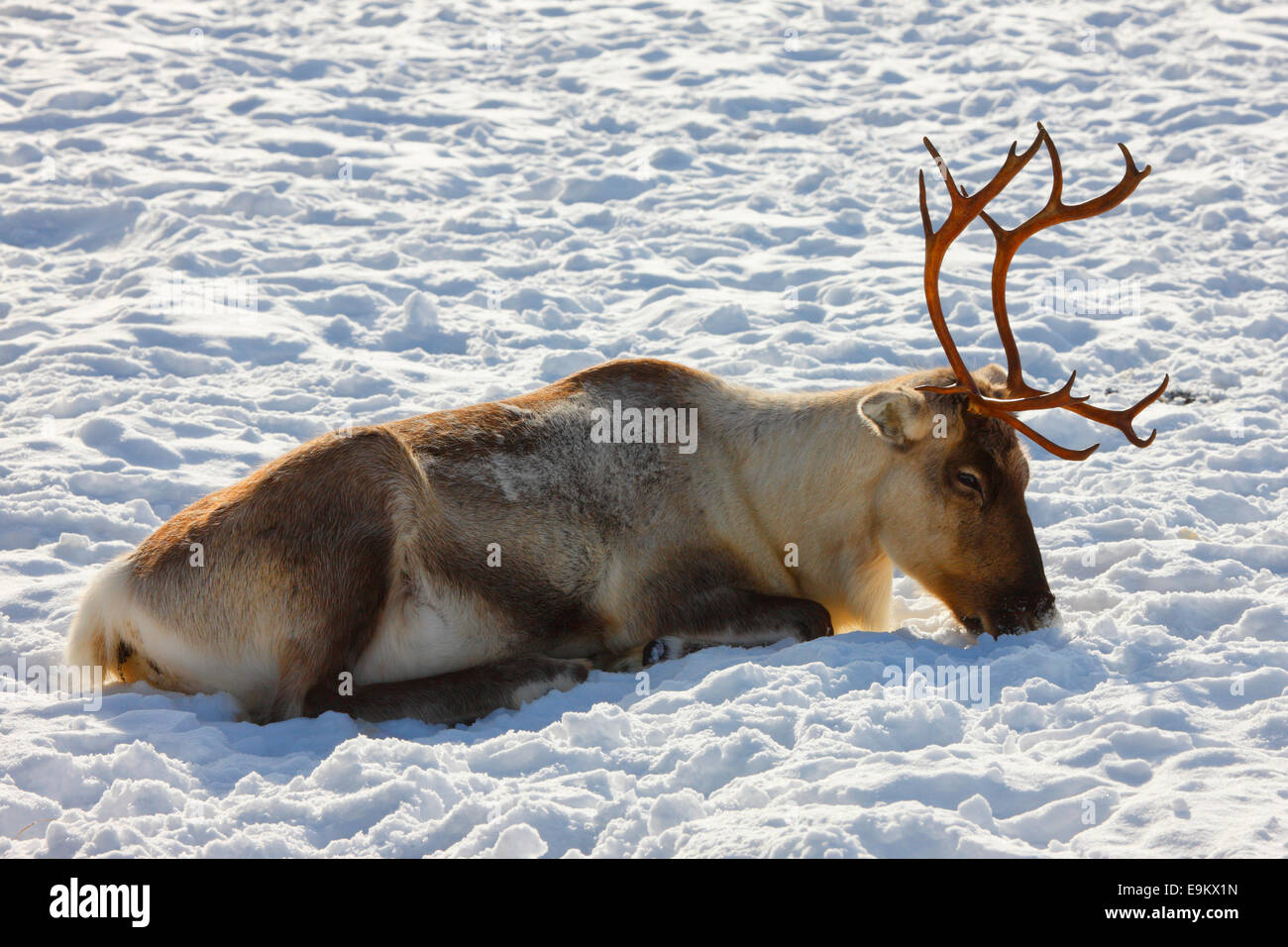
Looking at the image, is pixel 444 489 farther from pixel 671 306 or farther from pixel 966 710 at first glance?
pixel 671 306

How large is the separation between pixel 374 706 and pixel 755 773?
1421 millimetres

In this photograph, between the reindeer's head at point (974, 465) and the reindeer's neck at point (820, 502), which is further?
the reindeer's neck at point (820, 502)

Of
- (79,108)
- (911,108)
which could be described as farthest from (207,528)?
(911,108)

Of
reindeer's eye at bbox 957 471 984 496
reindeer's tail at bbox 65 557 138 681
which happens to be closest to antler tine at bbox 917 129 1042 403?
reindeer's eye at bbox 957 471 984 496

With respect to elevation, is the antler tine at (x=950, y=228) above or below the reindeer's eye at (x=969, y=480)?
above

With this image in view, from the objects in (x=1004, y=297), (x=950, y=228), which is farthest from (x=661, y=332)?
(x=1004, y=297)

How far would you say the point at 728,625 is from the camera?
15.1ft

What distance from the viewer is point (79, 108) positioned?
36.2 feet

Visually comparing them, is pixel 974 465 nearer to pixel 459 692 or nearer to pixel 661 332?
pixel 459 692

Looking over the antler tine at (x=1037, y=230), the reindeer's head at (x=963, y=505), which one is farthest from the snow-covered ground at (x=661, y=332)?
the antler tine at (x=1037, y=230)

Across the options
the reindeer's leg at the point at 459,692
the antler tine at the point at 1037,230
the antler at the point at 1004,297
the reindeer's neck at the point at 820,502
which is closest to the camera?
the reindeer's leg at the point at 459,692

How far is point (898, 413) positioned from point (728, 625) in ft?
3.46

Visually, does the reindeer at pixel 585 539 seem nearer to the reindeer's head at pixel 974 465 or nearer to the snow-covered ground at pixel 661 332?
the reindeer's head at pixel 974 465

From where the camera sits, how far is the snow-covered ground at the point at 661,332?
321 cm
